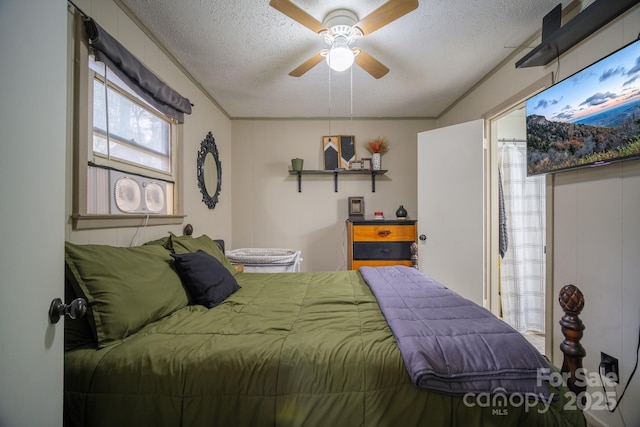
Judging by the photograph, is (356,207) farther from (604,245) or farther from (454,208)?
(604,245)

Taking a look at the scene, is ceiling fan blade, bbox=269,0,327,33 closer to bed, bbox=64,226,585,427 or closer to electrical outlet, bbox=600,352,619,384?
bed, bbox=64,226,585,427

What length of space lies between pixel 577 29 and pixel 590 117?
0.52m

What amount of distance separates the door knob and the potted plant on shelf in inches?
124

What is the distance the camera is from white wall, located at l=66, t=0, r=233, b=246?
1.51 meters

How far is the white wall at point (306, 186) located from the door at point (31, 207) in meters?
2.83

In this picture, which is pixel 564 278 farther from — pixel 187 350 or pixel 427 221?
pixel 187 350

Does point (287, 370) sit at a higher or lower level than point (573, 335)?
lower

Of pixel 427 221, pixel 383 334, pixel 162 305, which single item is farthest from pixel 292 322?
pixel 427 221

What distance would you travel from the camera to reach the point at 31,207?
0.66m

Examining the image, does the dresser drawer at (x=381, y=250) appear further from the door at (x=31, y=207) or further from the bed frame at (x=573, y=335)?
the door at (x=31, y=207)

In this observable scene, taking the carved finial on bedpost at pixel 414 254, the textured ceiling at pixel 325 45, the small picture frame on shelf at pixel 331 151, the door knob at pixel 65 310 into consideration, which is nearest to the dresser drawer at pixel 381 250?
the carved finial on bedpost at pixel 414 254

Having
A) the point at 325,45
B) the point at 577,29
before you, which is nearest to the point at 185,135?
the point at 325,45

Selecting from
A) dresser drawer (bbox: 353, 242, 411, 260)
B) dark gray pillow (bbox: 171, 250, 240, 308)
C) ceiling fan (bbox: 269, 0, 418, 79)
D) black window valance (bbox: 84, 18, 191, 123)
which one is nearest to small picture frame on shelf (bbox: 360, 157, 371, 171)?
dresser drawer (bbox: 353, 242, 411, 260)

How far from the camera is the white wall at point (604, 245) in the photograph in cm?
134
